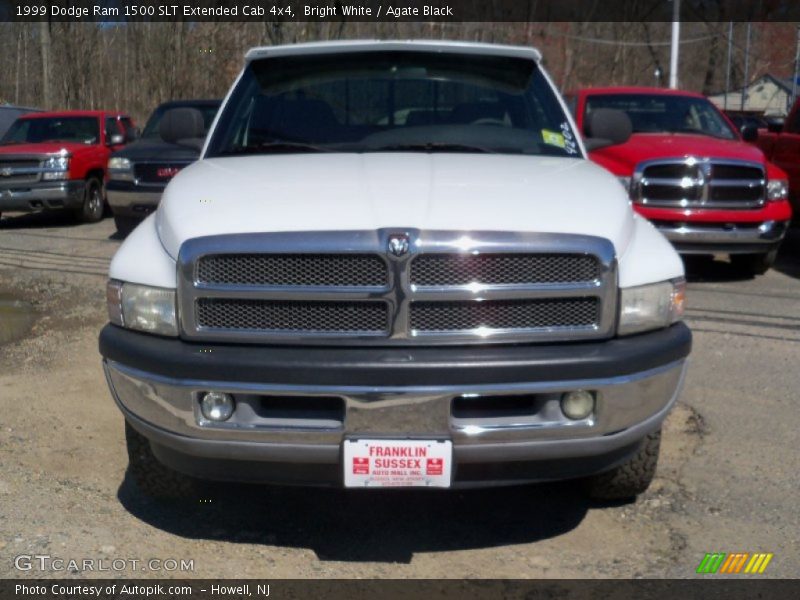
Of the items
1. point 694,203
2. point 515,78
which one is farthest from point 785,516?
point 694,203

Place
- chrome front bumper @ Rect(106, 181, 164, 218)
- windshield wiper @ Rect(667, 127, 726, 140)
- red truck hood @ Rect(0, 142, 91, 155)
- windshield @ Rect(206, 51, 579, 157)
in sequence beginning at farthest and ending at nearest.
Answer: red truck hood @ Rect(0, 142, 91, 155) < chrome front bumper @ Rect(106, 181, 164, 218) < windshield wiper @ Rect(667, 127, 726, 140) < windshield @ Rect(206, 51, 579, 157)

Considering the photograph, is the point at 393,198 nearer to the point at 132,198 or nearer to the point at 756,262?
the point at 756,262

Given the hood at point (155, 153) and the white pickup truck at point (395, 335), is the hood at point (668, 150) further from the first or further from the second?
the white pickup truck at point (395, 335)

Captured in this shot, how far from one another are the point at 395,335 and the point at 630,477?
1.30 metres

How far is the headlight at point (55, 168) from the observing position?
13.8 metres

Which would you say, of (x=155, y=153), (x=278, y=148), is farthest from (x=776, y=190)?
(x=155, y=153)

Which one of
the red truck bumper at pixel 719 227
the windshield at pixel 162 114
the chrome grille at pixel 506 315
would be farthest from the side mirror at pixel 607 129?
the windshield at pixel 162 114

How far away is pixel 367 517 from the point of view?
4000 mm

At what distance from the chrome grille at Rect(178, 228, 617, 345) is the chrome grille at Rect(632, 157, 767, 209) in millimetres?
5677

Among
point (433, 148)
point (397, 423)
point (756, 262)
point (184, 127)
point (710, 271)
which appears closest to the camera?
point (397, 423)

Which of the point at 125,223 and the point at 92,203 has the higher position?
the point at 125,223

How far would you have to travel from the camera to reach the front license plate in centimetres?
318

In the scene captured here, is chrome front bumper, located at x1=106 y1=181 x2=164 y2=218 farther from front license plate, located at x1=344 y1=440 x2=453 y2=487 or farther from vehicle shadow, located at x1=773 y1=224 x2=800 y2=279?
front license plate, located at x1=344 y1=440 x2=453 y2=487

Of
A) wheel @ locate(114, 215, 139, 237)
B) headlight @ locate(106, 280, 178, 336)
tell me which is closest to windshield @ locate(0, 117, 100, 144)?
wheel @ locate(114, 215, 139, 237)
